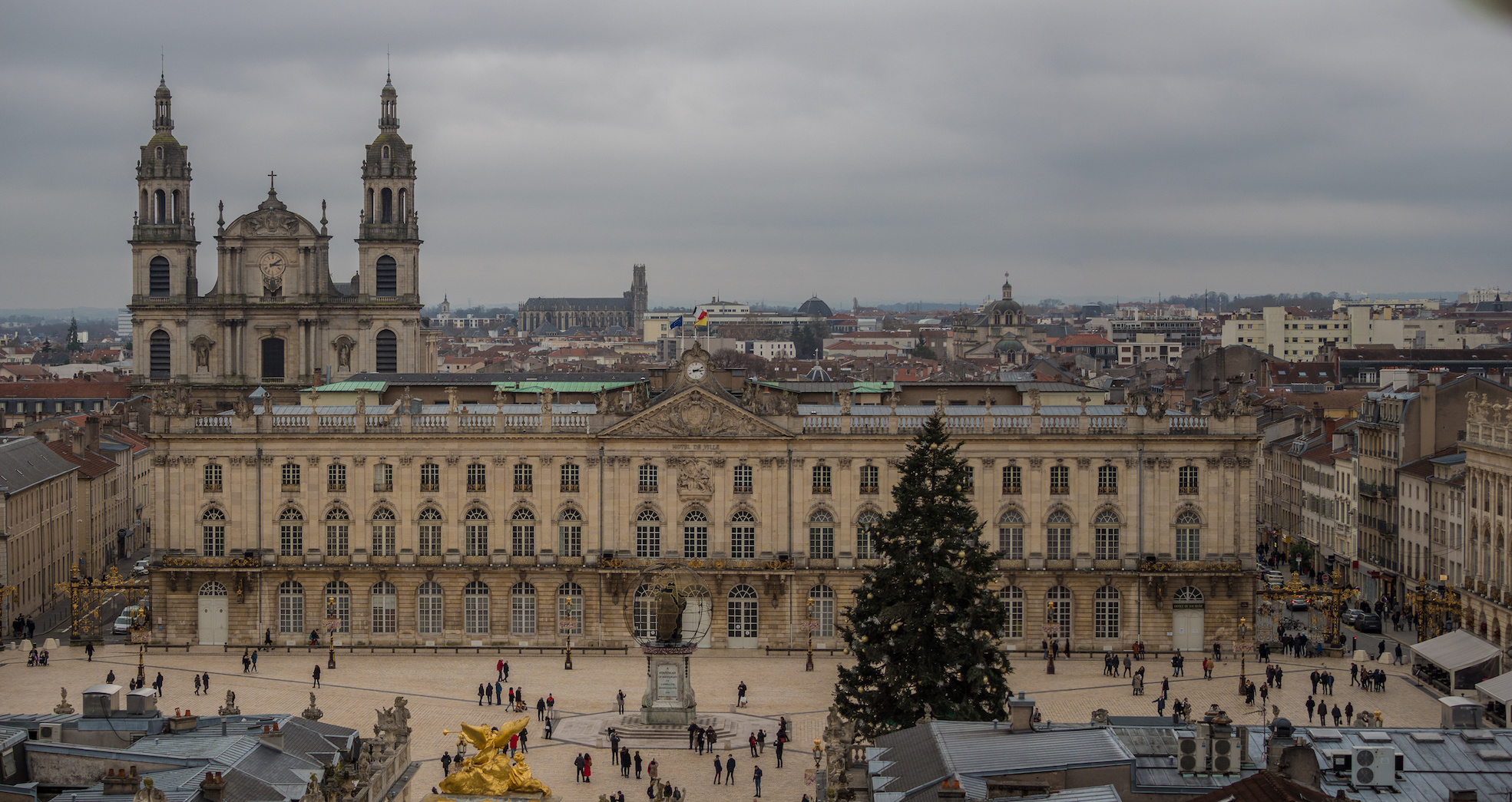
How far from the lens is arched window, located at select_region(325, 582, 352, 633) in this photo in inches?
3831

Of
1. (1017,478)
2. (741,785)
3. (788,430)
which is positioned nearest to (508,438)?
(788,430)

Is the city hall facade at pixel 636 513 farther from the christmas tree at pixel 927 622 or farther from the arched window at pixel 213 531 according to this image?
the christmas tree at pixel 927 622

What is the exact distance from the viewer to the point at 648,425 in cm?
9756

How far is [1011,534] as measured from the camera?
9638 centimetres

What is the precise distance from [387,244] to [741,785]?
291 feet

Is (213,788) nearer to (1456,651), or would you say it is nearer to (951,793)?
(951,793)

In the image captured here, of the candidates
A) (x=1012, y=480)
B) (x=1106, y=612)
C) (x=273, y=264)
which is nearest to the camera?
(x=1106, y=612)

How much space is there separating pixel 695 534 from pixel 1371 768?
57719 millimetres

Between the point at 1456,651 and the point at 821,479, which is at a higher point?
the point at 821,479

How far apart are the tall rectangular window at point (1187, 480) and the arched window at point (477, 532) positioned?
3264 cm

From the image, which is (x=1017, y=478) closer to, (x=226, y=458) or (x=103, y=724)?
(x=226, y=458)

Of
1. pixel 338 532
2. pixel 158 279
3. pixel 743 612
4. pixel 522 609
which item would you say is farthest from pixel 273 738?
pixel 158 279

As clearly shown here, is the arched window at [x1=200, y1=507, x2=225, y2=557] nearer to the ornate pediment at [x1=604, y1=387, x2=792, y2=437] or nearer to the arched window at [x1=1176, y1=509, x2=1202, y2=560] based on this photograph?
the ornate pediment at [x1=604, y1=387, x2=792, y2=437]

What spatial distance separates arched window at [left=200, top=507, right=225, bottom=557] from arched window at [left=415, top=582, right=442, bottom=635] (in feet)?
32.1
